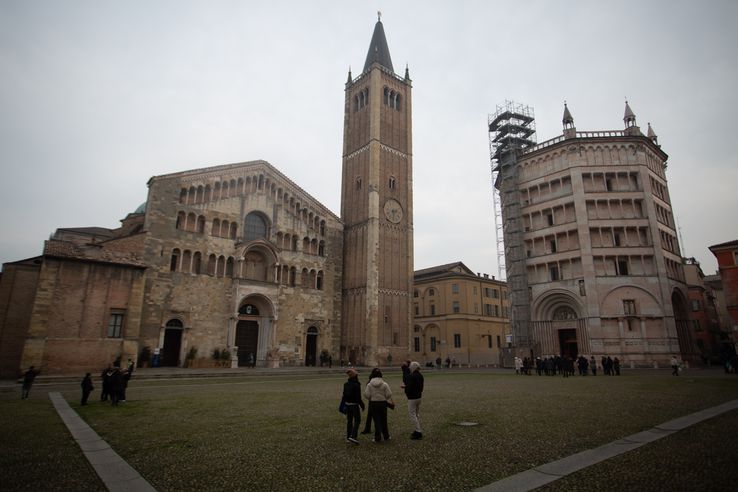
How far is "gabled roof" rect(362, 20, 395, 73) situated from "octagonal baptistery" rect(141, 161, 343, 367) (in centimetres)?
1969

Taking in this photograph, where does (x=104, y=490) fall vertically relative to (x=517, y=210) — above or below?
below

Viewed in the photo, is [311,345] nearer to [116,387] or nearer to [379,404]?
[116,387]

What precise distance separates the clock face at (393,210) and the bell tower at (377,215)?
0.10 meters

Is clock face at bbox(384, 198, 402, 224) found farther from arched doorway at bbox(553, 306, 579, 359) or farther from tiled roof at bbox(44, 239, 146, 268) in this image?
tiled roof at bbox(44, 239, 146, 268)

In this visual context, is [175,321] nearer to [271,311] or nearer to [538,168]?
[271,311]

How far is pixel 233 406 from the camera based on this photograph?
1327 cm

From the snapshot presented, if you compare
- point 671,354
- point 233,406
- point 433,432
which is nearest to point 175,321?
point 233,406

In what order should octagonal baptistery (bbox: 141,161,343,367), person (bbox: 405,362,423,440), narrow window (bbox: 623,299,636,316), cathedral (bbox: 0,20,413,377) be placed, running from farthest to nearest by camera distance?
narrow window (bbox: 623,299,636,316) < octagonal baptistery (bbox: 141,161,343,367) < cathedral (bbox: 0,20,413,377) < person (bbox: 405,362,423,440)

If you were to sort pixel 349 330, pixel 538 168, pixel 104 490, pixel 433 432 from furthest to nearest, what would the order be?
1. pixel 538 168
2. pixel 349 330
3. pixel 433 432
4. pixel 104 490

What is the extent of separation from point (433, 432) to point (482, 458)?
7.52 ft

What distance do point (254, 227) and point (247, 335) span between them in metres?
9.31

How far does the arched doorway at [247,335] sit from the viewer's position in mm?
33562

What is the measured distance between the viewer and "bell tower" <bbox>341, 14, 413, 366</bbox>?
38.7 m

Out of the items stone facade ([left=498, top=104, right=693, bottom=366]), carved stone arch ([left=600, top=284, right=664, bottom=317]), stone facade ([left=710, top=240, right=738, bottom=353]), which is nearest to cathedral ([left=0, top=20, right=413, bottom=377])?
stone facade ([left=498, top=104, right=693, bottom=366])
